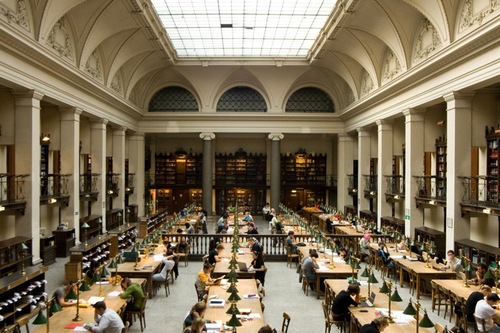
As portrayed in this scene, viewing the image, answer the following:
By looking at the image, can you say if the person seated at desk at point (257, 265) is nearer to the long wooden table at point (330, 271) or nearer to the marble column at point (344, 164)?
the long wooden table at point (330, 271)

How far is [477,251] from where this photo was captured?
→ 35.5 ft

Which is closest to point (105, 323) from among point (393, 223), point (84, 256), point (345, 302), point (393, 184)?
point (345, 302)

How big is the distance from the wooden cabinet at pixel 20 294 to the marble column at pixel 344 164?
18.0 meters

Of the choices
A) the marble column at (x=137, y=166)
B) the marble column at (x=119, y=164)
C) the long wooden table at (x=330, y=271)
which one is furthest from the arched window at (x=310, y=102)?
the long wooden table at (x=330, y=271)

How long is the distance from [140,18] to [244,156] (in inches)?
546

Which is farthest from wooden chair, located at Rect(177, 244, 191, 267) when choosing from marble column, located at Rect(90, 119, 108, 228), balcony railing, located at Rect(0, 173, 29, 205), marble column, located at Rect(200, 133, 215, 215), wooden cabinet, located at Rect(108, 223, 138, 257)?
marble column, located at Rect(200, 133, 215, 215)

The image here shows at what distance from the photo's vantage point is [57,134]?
15.4m

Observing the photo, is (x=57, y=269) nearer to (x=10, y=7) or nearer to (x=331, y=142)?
(x=10, y=7)

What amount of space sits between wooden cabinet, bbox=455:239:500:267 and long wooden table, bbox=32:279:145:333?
8.24 metres

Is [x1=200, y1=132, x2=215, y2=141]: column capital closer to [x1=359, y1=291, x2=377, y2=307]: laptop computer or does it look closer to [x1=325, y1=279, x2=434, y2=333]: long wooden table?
[x1=325, y1=279, x2=434, y2=333]: long wooden table

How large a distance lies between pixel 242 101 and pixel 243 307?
18831 millimetres

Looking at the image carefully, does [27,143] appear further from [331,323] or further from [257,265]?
[331,323]

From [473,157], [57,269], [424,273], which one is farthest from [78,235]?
[473,157]

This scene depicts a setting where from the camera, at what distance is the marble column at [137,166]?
23.9 metres
